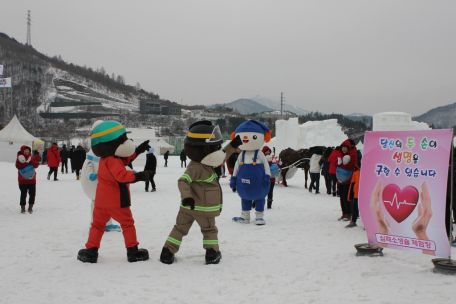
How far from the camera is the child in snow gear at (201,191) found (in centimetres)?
400

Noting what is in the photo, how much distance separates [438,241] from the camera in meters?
3.62

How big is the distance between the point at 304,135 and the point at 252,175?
97.1ft

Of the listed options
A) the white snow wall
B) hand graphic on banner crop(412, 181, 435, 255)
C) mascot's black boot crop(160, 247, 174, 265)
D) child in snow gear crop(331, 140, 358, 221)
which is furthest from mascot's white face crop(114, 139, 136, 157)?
the white snow wall

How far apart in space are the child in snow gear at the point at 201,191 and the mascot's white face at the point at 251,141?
7.84 feet

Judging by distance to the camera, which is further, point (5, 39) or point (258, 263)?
point (5, 39)

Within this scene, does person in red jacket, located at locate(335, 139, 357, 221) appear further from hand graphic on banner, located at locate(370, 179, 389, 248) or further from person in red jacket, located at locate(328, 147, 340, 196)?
hand graphic on banner, located at locate(370, 179, 389, 248)

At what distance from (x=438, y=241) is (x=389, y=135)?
4.16 feet

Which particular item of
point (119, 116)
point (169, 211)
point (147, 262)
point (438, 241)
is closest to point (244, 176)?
point (169, 211)

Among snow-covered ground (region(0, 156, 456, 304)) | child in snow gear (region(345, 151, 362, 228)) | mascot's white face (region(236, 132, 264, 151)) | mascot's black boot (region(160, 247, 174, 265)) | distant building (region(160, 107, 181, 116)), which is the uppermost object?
distant building (region(160, 107, 181, 116))

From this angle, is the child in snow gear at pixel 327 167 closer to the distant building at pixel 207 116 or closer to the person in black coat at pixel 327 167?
the person in black coat at pixel 327 167

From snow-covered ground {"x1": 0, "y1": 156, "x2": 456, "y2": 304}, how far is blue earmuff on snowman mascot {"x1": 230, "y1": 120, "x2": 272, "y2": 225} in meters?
0.39

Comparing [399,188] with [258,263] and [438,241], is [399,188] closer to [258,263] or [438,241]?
[438,241]

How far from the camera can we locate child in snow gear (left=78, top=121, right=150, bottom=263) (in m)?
3.91

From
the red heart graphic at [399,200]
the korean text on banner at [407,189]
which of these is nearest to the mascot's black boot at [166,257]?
the korean text on banner at [407,189]
